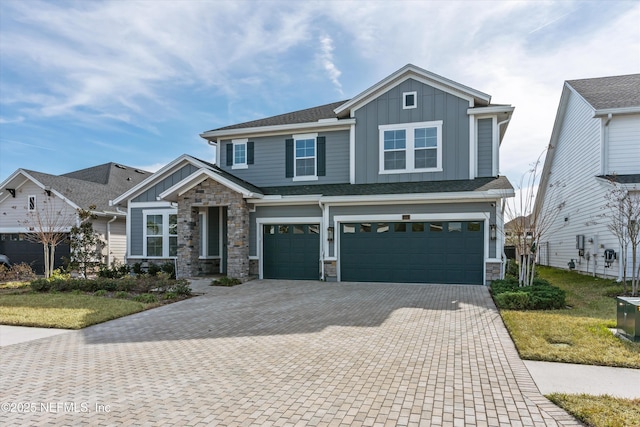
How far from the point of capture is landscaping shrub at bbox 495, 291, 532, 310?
29.2 ft

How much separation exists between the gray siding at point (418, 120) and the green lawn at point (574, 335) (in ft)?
20.1

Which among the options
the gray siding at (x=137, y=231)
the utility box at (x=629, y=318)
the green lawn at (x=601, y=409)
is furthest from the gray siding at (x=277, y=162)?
the green lawn at (x=601, y=409)

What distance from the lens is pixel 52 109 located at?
64.1 ft

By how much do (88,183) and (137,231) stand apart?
749cm

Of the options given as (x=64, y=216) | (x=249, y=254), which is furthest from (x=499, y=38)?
(x=64, y=216)

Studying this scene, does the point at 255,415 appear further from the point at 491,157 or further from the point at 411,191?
the point at 491,157

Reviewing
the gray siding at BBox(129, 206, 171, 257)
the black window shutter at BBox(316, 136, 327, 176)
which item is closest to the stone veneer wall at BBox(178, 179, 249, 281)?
the gray siding at BBox(129, 206, 171, 257)

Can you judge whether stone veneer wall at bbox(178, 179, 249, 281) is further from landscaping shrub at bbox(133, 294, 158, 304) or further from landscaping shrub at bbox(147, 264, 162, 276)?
landscaping shrub at bbox(133, 294, 158, 304)

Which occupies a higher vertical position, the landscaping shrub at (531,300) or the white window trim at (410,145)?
the white window trim at (410,145)

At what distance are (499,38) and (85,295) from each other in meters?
14.6

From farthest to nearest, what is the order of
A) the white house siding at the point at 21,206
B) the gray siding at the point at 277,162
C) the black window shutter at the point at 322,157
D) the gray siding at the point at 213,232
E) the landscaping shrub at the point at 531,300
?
1. the white house siding at the point at 21,206
2. the gray siding at the point at 213,232
3. the black window shutter at the point at 322,157
4. the gray siding at the point at 277,162
5. the landscaping shrub at the point at 531,300

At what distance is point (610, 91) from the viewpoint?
15906mm

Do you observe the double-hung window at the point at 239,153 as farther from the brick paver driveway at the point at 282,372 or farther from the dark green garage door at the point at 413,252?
the brick paver driveway at the point at 282,372

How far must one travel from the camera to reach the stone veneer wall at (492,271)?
12648 mm
